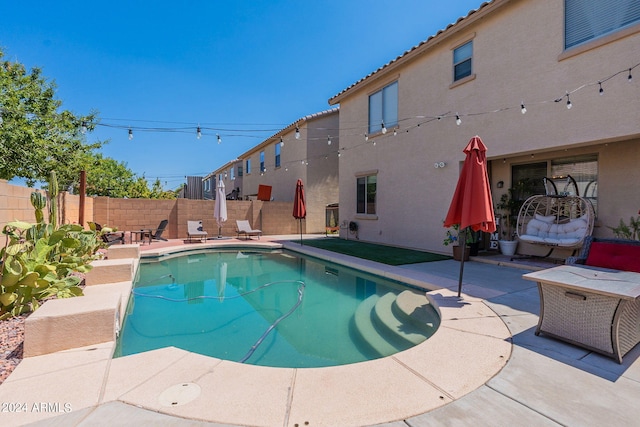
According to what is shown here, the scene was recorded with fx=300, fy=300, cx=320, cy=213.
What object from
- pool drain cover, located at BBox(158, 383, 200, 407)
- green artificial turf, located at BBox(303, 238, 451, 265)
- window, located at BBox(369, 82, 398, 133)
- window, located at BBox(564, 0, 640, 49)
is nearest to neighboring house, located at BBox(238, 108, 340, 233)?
window, located at BBox(369, 82, 398, 133)

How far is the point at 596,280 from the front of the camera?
9.66 feet

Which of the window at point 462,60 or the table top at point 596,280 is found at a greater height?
the window at point 462,60

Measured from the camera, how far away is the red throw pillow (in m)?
3.50

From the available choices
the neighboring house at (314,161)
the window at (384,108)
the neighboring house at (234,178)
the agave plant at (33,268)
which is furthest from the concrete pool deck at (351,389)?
the neighboring house at (234,178)

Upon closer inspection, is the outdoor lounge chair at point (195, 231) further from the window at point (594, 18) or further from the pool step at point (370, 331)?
the window at point (594, 18)

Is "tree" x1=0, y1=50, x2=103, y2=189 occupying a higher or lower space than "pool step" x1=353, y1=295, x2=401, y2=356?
higher

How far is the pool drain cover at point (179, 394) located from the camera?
2.09 metres

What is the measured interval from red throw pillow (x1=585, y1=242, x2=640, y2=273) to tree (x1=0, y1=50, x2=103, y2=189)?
14.6 metres

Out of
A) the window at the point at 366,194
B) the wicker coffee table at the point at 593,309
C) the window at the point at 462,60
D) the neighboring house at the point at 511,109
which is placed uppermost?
the window at the point at 462,60

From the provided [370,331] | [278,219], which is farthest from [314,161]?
[370,331]

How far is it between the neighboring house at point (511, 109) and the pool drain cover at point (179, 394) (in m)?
7.60

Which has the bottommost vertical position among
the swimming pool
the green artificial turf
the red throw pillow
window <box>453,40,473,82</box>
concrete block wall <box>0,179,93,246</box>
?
the swimming pool

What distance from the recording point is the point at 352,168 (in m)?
12.7

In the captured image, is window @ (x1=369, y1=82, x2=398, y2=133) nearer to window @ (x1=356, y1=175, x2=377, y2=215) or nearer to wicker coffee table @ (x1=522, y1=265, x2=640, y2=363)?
window @ (x1=356, y1=175, x2=377, y2=215)
